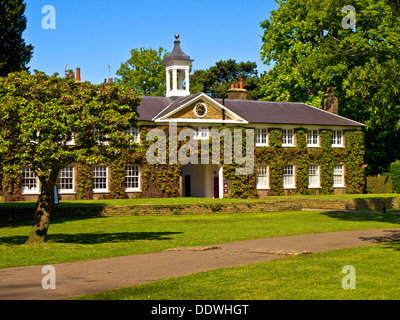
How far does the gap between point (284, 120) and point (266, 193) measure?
638 centimetres

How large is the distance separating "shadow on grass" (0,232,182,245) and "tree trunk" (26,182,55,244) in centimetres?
85

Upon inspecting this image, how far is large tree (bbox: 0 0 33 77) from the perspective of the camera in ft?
103

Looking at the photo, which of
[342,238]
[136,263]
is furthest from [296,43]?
[136,263]

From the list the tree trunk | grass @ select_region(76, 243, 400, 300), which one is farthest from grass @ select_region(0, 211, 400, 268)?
grass @ select_region(76, 243, 400, 300)

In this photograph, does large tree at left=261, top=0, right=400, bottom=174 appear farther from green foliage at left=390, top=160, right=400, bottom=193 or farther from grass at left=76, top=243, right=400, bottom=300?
grass at left=76, top=243, right=400, bottom=300

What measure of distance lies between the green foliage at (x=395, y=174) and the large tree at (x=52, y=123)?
141 ft

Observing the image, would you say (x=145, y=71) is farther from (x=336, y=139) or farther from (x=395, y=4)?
(x=395, y=4)

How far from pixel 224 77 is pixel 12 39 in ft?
213

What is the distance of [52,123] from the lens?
18.6 metres

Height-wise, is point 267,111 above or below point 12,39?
below

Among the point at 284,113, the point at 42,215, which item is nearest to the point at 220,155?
the point at 284,113

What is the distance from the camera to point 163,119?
50.7m

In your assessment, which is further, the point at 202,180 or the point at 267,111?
the point at 267,111

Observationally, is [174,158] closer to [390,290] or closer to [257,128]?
[257,128]
